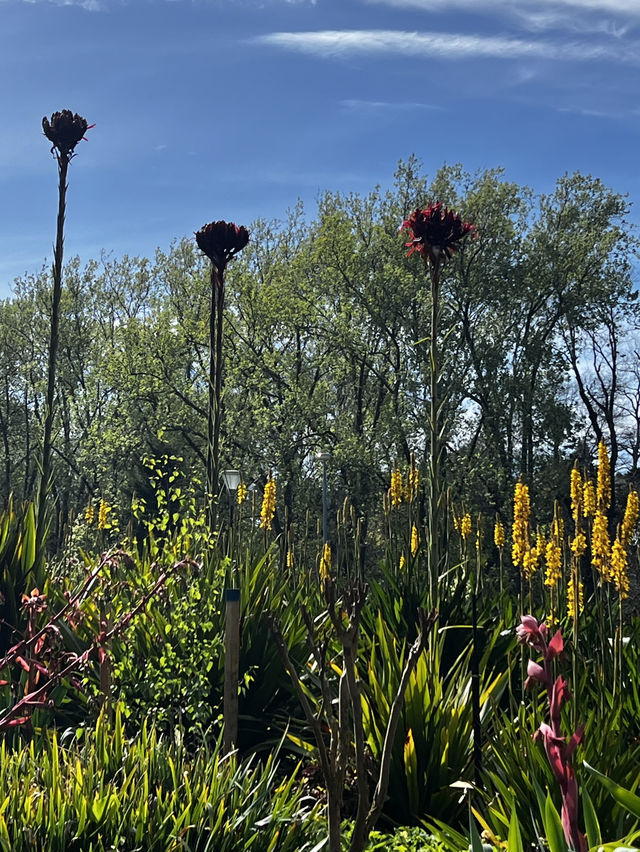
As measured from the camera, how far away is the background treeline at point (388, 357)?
79.3 feet

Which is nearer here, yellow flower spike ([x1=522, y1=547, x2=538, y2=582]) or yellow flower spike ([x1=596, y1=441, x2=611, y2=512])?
yellow flower spike ([x1=596, y1=441, x2=611, y2=512])

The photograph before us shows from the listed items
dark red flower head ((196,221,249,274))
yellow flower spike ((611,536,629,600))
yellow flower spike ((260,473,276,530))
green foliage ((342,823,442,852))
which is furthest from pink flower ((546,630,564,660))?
yellow flower spike ((260,473,276,530))

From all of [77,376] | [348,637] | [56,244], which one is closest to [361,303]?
[77,376]

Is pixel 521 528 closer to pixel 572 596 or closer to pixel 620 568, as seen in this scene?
pixel 572 596

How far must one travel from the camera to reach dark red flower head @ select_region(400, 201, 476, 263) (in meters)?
5.37

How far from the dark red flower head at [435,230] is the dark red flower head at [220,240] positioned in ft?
3.87

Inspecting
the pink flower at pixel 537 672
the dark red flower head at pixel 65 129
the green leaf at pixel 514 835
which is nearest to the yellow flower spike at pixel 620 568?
the green leaf at pixel 514 835

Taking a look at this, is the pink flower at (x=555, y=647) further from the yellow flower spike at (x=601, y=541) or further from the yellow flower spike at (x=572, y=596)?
the yellow flower spike at (x=601, y=541)

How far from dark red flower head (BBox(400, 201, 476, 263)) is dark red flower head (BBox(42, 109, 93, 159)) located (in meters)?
2.58

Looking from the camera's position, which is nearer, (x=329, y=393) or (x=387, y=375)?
(x=387, y=375)

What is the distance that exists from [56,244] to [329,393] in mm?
21858

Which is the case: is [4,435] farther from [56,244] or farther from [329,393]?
[56,244]

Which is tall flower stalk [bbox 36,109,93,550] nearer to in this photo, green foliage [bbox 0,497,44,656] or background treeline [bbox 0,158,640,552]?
green foliage [bbox 0,497,44,656]

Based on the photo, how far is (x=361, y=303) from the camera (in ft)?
84.0
